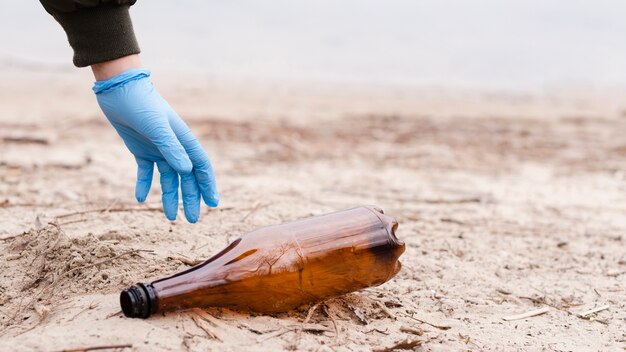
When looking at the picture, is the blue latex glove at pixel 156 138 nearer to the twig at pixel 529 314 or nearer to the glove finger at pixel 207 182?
the glove finger at pixel 207 182

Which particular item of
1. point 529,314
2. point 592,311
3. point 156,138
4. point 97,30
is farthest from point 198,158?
point 592,311

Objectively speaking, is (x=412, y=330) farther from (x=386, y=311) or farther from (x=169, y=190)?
(x=169, y=190)

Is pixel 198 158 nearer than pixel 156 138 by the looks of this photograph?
No

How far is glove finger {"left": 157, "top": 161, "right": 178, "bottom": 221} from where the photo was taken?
8.45 ft

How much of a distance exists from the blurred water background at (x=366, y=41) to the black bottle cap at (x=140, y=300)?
91.6 feet

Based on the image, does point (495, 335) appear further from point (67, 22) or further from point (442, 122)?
point (442, 122)

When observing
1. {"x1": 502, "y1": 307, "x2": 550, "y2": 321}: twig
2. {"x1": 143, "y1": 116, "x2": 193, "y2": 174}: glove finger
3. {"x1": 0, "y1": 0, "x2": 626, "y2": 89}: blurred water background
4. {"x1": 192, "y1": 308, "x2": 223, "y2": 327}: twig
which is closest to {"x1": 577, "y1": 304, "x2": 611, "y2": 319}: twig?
{"x1": 502, "y1": 307, "x2": 550, "y2": 321}: twig

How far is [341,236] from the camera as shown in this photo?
213 centimetres

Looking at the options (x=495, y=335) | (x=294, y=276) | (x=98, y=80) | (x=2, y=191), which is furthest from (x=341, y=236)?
(x=2, y=191)

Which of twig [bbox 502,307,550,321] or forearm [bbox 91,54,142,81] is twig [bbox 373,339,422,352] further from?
forearm [bbox 91,54,142,81]

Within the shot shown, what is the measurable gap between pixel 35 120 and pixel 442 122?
5609 mm

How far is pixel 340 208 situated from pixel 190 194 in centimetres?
161

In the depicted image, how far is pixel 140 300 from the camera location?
6.28 ft

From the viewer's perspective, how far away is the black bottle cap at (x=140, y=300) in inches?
75.4
